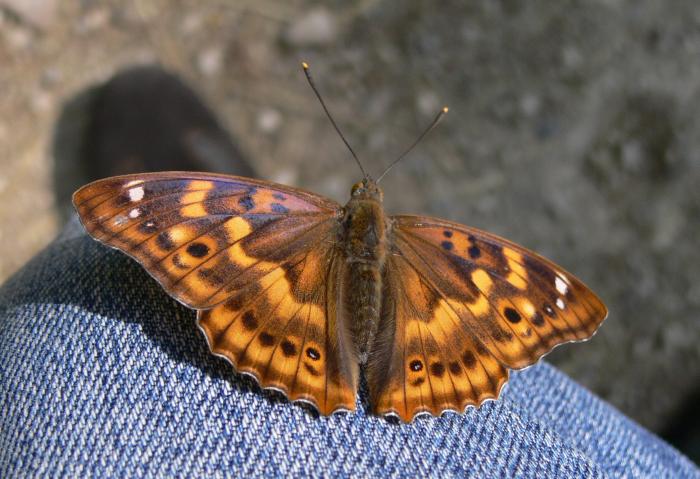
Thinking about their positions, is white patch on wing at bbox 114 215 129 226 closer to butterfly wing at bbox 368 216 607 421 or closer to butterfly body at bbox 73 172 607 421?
butterfly body at bbox 73 172 607 421

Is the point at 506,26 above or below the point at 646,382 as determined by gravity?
above

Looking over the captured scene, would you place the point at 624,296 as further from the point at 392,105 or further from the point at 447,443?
the point at 447,443

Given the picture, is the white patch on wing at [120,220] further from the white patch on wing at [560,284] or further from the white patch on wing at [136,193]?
the white patch on wing at [560,284]

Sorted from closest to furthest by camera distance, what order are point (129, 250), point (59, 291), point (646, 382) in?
point (129, 250)
point (59, 291)
point (646, 382)

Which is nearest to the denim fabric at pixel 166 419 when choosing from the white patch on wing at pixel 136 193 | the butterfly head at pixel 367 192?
the white patch on wing at pixel 136 193

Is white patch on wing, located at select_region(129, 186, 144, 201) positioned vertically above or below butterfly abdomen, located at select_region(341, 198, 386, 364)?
below

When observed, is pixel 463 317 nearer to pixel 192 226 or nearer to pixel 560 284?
pixel 560 284

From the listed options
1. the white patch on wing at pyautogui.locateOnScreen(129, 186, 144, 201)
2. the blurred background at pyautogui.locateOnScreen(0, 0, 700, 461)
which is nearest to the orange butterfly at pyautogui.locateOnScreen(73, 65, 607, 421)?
the white patch on wing at pyautogui.locateOnScreen(129, 186, 144, 201)

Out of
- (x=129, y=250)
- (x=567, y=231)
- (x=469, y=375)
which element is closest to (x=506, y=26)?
(x=567, y=231)
